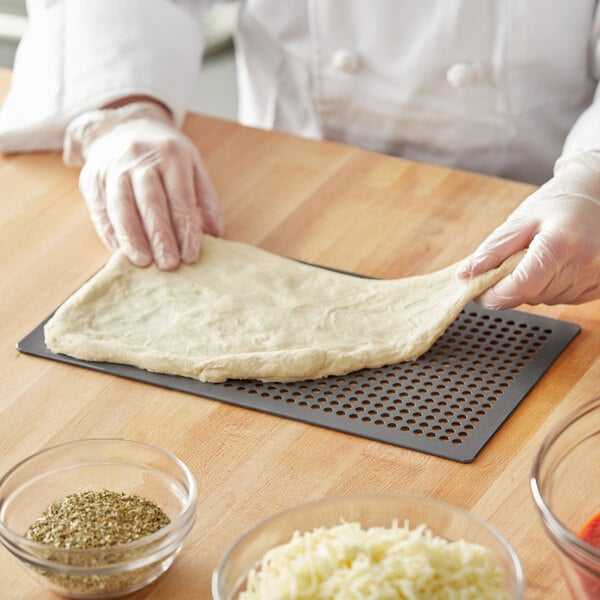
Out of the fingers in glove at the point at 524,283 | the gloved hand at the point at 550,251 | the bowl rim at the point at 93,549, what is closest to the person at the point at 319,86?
the gloved hand at the point at 550,251

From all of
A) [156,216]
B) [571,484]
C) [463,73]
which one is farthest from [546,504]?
[463,73]

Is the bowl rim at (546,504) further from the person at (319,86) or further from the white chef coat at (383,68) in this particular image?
the white chef coat at (383,68)

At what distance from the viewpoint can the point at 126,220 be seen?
1462 millimetres

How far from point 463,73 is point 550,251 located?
594 millimetres

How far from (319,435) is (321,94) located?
0.93m

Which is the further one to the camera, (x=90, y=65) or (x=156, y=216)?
(x=90, y=65)

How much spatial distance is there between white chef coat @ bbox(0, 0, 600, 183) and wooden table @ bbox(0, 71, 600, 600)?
138 mm

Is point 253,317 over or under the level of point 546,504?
under

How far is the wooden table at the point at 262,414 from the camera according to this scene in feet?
3.36

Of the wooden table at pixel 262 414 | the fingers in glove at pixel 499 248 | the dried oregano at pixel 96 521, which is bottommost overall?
the wooden table at pixel 262 414

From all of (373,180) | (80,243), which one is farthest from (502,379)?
(80,243)

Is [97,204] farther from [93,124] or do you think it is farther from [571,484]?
[571,484]

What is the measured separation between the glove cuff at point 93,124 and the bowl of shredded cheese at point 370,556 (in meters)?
0.98

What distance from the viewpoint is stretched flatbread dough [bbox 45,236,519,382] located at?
1.22 metres
